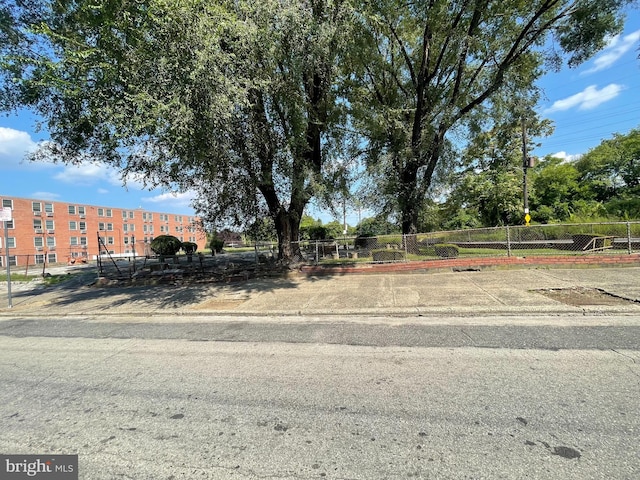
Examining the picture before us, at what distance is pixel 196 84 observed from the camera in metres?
7.35

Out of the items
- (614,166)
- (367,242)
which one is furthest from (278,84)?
(614,166)

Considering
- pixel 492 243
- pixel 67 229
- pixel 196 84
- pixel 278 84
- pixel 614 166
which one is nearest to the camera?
pixel 196 84

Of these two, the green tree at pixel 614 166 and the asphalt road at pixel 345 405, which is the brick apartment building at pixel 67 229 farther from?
the green tree at pixel 614 166

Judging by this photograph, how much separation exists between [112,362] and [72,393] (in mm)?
1056

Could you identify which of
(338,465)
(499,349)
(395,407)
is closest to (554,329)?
(499,349)

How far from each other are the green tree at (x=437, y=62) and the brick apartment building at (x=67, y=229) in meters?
41.4

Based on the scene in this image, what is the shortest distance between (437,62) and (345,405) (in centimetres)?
1556

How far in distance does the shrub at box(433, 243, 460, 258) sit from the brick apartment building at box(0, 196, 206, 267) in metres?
44.0

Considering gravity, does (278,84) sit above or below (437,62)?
below

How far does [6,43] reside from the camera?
30.4ft

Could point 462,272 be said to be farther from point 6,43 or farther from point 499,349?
point 6,43

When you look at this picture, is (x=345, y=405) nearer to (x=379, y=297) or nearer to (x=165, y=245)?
(x=379, y=297)

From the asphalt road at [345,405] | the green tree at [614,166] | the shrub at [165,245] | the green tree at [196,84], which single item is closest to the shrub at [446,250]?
the green tree at [196,84]

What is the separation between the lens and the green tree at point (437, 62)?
1280 centimetres
